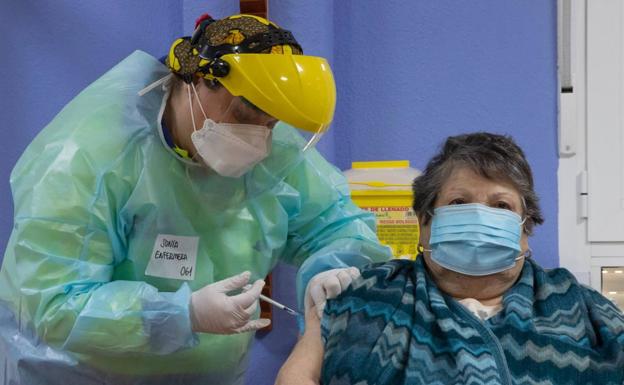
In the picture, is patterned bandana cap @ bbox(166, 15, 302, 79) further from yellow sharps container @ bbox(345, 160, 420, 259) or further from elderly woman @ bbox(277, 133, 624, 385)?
yellow sharps container @ bbox(345, 160, 420, 259)

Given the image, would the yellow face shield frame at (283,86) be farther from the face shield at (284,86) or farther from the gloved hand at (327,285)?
the gloved hand at (327,285)

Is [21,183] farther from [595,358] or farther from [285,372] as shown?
[595,358]

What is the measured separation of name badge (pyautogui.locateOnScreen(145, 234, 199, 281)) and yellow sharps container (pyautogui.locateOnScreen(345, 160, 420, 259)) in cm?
81

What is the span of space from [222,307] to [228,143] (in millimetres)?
346

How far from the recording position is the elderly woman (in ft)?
4.09

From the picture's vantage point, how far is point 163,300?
135cm

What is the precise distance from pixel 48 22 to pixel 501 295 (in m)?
1.68

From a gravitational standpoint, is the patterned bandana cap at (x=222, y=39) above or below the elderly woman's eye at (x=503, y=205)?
A: above

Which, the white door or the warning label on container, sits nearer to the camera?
the warning label on container

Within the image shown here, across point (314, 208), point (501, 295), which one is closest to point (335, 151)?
point (314, 208)

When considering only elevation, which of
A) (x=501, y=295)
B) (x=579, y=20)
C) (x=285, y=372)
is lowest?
(x=285, y=372)

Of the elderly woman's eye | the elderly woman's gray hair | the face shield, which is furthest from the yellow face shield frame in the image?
the elderly woman's eye

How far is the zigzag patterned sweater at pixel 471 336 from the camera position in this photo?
1231 millimetres

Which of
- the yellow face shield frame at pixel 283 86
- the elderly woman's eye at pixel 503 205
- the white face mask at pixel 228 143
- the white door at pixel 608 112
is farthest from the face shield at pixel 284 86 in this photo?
the white door at pixel 608 112
